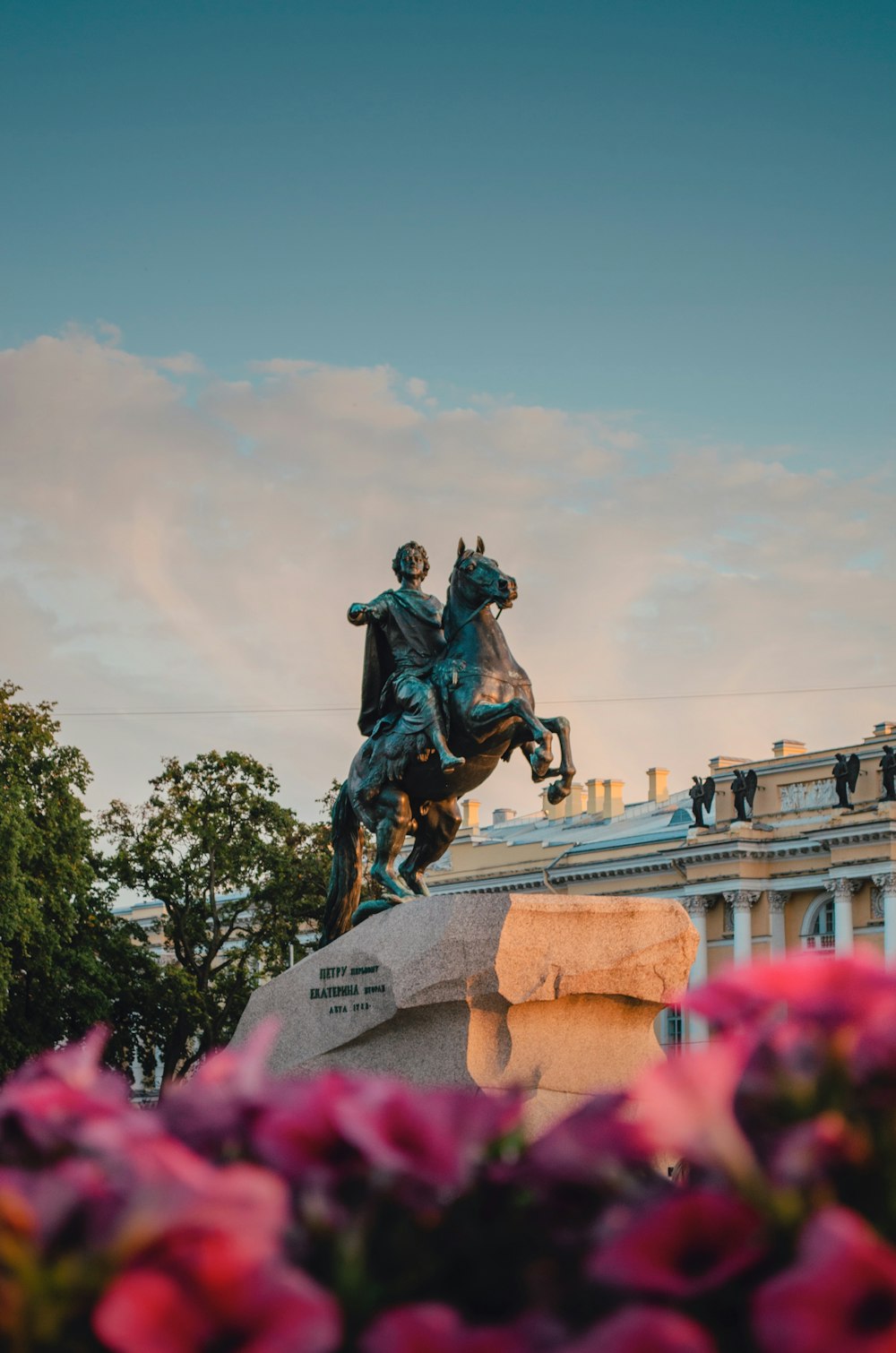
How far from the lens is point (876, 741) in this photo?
6394 cm

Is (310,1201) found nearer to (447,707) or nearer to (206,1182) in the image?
(206,1182)

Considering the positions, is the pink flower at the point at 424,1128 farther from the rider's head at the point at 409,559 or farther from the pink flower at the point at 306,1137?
the rider's head at the point at 409,559

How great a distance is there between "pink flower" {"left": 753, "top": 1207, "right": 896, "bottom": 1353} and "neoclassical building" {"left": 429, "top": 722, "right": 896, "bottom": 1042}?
198 feet

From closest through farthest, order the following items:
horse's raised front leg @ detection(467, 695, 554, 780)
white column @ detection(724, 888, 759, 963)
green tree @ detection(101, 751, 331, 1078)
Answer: horse's raised front leg @ detection(467, 695, 554, 780) → green tree @ detection(101, 751, 331, 1078) → white column @ detection(724, 888, 759, 963)

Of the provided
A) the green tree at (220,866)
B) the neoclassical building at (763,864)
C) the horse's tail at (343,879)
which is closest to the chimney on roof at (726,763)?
the neoclassical building at (763,864)

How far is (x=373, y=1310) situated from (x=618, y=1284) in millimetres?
184

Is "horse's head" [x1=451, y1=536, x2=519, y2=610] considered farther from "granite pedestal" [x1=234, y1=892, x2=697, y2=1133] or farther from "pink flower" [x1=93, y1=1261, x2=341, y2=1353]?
"pink flower" [x1=93, y1=1261, x2=341, y2=1353]

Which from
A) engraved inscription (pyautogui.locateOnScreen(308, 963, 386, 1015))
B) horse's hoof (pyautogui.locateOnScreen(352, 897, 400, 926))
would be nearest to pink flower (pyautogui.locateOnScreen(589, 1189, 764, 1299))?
engraved inscription (pyautogui.locateOnScreen(308, 963, 386, 1015))

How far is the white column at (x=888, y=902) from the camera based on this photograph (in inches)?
2450

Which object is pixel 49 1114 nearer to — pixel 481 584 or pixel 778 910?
pixel 481 584

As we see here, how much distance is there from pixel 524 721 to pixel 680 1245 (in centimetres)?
1014

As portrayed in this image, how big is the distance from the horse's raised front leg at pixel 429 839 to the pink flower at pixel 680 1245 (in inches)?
437

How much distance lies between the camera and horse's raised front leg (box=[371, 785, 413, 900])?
12078mm

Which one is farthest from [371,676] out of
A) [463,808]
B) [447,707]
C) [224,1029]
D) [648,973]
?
[463,808]
